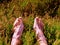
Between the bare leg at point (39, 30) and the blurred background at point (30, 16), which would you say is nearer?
the bare leg at point (39, 30)

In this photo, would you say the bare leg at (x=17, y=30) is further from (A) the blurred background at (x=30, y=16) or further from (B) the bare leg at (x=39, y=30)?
(B) the bare leg at (x=39, y=30)

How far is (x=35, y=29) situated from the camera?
310 cm

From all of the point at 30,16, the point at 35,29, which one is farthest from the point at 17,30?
the point at 30,16

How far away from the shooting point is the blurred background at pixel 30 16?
119 inches

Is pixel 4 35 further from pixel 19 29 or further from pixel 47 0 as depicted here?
pixel 47 0

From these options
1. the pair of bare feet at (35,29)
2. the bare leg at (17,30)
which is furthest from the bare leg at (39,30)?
the bare leg at (17,30)

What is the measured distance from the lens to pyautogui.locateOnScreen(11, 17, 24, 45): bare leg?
9.49 feet

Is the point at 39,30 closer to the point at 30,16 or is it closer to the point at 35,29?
A: the point at 35,29

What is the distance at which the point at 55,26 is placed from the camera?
3148 millimetres

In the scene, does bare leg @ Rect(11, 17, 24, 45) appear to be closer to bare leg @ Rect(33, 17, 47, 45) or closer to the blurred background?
the blurred background

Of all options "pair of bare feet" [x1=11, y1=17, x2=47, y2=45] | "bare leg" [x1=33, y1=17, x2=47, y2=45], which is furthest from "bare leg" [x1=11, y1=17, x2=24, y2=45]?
A: "bare leg" [x1=33, y1=17, x2=47, y2=45]

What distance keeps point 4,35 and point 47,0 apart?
0.78 meters

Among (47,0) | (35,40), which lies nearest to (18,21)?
(35,40)

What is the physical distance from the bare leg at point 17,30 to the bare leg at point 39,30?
168mm
